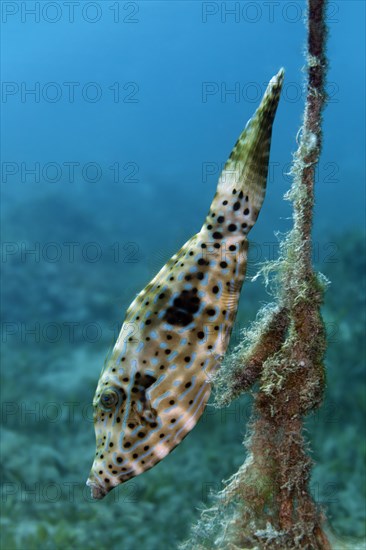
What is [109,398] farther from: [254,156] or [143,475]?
[143,475]

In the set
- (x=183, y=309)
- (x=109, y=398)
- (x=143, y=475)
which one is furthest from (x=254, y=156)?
(x=143, y=475)

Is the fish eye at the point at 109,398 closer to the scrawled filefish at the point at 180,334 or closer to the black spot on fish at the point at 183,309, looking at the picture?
the scrawled filefish at the point at 180,334

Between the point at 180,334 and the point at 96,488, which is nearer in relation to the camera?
the point at 180,334

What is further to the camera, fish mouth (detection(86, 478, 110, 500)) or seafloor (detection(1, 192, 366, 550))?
seafloor (detection(1, 192, 366, 550))

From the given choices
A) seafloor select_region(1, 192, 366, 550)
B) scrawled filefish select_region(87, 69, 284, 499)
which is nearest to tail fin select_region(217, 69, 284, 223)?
scrawled filefish select_region(87, 69, 284, 499)

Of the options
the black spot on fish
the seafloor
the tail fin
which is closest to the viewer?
the tail fin

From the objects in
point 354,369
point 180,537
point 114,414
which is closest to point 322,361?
point 114,414

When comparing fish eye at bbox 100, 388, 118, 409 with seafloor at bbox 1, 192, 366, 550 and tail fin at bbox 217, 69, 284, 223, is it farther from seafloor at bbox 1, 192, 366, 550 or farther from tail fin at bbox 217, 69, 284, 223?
seafloor at bbox 1, 192, 366, 550
